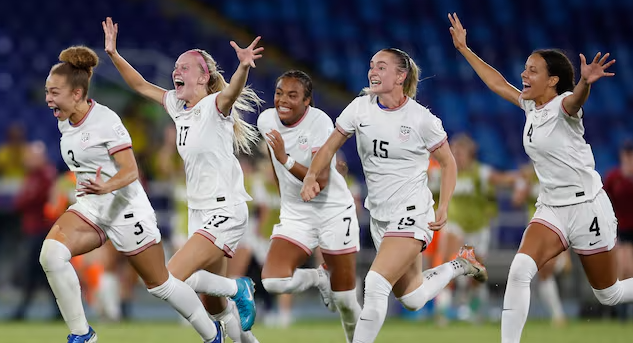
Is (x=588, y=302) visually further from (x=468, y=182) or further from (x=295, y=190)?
(x=295, y=190)

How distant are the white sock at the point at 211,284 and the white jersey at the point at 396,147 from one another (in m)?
1.38

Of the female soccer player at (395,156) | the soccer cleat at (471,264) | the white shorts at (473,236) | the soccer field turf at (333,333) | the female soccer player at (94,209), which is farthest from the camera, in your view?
the white shorts at (473,236)

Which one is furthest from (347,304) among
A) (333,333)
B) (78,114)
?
(333,333)

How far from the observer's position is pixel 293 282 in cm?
838

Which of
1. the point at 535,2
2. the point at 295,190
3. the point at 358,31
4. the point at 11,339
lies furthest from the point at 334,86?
the point at 295,190

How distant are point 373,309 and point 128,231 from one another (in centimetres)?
192

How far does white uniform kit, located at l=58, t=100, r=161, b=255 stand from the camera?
7.45 metres

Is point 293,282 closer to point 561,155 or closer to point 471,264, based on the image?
point 471,264

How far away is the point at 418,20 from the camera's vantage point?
76.5ft

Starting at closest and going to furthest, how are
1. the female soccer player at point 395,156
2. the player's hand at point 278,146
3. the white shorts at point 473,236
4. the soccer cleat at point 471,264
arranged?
the female soccer player at point 395,156 → the player's hand at point 278,146 → the soccer cleat at point 471,264 → the white shorts at point 473,236

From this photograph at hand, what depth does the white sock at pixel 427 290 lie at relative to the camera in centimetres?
809

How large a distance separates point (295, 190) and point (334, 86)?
13.7m

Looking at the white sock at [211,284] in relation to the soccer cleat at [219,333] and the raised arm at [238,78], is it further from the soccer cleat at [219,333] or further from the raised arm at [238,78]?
the raised arm at [238,78]

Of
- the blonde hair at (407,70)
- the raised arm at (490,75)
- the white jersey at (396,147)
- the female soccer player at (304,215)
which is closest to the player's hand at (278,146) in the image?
the female soccer player at (304,215)
